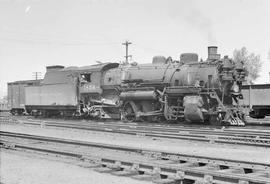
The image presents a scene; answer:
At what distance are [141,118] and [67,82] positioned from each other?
251 inches

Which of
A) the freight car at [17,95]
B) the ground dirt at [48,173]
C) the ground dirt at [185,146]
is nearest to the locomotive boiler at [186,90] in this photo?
the ground dirt at [185,146]

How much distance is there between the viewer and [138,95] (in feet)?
68.5

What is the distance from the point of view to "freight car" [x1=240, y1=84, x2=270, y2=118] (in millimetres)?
22438

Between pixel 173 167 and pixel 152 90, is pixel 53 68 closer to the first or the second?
pixel 152 90

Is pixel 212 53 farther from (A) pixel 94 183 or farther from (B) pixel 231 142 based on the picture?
(A) pixel 94 183

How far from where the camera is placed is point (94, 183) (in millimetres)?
7461

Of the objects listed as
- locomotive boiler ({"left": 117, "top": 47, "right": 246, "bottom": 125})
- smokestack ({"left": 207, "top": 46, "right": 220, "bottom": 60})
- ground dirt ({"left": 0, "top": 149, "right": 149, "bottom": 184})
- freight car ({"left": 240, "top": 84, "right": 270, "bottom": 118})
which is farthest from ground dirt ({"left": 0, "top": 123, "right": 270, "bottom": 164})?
freight car ({"left": 240, "top": 84, "right": 270, "bottom": 118})

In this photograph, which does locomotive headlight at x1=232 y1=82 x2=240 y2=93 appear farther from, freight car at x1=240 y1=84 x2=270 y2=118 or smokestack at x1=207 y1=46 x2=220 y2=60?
freight car at x1=240 y1=84 x2=270 y2=118

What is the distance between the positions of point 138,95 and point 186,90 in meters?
2.76

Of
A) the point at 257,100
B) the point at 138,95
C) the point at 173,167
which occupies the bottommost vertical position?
the point at 173,167

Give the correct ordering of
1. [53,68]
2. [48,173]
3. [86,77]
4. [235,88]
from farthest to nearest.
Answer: [53,68], [86,77], [235,88], [48,173]

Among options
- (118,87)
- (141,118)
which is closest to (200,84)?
(141,118)

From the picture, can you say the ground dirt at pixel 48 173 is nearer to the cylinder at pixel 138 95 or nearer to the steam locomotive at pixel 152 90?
the steam locomotive at pixel 152 90

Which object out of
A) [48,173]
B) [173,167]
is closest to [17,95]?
[48,173]
